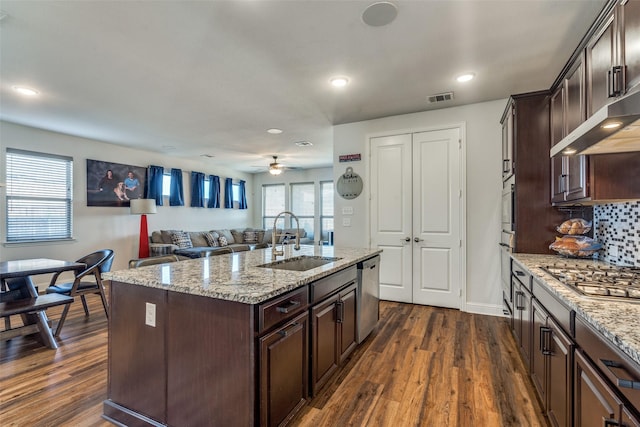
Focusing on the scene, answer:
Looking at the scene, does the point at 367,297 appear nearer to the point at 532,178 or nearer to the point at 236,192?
the point at 532,178

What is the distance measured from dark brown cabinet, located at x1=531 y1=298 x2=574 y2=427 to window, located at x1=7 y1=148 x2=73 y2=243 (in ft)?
21.1

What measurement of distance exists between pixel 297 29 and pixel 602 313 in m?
2.37

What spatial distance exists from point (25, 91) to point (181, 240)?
365 centimetres

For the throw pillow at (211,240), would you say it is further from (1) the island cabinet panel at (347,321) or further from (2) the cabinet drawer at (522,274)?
(2) the cabinet drawer at (522,274)

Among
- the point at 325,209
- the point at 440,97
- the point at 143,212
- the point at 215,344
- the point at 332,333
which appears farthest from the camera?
the point at 325,209

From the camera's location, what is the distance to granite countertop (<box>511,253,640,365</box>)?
90cm

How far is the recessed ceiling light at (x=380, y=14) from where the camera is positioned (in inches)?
76.7

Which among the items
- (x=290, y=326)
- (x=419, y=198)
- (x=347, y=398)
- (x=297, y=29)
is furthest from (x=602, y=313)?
(x=419, y=198)

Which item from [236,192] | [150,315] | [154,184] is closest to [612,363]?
[150,315]

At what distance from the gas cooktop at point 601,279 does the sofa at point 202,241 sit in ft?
12.3

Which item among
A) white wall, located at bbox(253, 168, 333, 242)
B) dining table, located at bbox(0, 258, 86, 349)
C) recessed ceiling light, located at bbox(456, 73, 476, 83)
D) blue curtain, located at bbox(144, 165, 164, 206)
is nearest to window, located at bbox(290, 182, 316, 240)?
white wall, located at bbox(253, 168, 333, 242)

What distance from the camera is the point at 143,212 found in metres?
5.63

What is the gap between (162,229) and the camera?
6684mm

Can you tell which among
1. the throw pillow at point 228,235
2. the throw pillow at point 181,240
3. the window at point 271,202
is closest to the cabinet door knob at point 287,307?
the throw pillow at point 181,240
